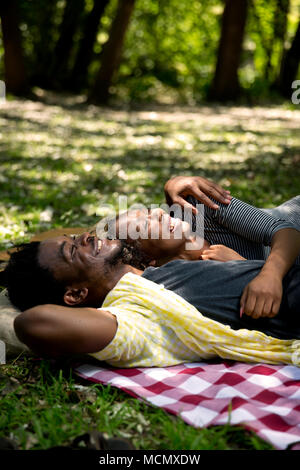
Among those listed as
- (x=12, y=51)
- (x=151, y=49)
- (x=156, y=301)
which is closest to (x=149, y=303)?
(x=156, y=301)

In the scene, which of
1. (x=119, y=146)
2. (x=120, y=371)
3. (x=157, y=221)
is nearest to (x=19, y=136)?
(x=119, y=146)

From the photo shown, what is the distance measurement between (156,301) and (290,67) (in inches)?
636

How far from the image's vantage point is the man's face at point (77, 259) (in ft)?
8.93

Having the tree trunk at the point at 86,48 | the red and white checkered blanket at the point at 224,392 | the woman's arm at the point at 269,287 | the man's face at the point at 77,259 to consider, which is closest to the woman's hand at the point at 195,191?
the woman's arm at the point at 269,287

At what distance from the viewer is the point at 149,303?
2.64 m

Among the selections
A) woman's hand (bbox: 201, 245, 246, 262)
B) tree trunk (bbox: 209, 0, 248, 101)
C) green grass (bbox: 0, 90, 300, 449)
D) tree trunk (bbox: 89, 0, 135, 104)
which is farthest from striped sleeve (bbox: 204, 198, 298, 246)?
tree trunk (bbox: 209, 0, 248, 101)

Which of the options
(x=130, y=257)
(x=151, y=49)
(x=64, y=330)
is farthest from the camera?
(x=151, y=49)

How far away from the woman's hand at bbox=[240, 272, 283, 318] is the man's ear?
79 cm

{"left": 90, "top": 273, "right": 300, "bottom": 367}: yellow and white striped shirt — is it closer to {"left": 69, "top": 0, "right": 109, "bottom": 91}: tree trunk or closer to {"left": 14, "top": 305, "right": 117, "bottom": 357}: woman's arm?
{"left": 14, "top": 305, "right": 117, "bottom": 357}: woman's arm

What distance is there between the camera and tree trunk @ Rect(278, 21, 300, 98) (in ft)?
56.0

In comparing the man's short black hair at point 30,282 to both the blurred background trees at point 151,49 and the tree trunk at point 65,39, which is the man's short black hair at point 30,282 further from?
the tree trunk at point 65,39

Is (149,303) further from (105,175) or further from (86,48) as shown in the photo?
(86,48)

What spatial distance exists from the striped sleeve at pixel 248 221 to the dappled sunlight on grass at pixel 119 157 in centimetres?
208

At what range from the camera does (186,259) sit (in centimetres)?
315
